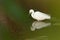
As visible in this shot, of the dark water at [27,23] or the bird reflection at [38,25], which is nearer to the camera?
the dark water at [27,23]

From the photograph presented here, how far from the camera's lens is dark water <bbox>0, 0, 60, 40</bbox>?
164 centimetres

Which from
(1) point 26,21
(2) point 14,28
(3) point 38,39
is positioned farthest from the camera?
(1) point 26,21

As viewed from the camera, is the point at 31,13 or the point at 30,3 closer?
the point at 31,13

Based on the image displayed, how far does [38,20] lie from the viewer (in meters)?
1.98

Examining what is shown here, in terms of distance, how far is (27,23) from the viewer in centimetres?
189

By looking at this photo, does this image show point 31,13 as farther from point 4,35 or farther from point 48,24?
point 4,35

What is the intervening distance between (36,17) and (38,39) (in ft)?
1.56

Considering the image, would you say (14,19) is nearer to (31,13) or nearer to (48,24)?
(31,13)

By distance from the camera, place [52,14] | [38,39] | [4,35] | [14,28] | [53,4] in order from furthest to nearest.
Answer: [53,4]
[52,14]
[14,28]
[4,35]
[38,39]

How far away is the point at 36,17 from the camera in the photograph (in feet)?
6.61

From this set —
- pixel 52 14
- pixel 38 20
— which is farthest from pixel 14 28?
pixel 52 14

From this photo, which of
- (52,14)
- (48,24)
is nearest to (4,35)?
(48,24)

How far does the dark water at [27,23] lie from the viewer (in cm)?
164

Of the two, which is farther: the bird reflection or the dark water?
the bird reflection
